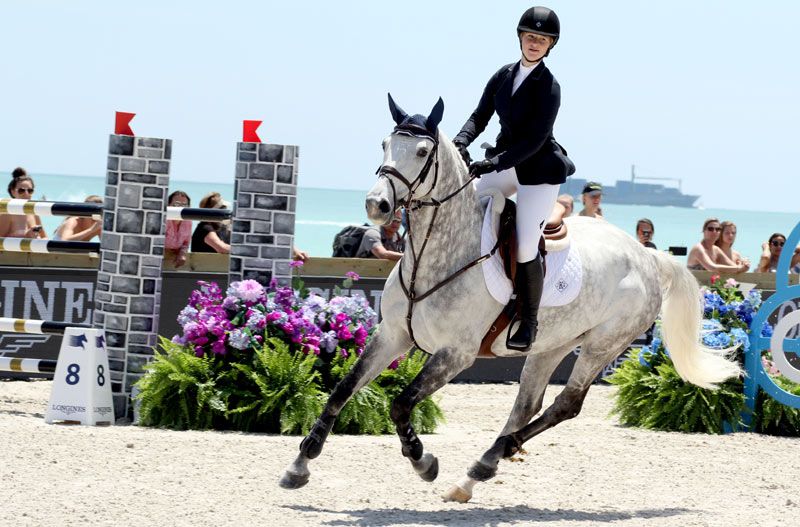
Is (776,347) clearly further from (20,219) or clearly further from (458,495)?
(20,219)

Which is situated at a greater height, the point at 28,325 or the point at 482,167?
the point at 482,167

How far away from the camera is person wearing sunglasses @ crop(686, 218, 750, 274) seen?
43.4ft

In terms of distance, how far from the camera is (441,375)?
6469mm

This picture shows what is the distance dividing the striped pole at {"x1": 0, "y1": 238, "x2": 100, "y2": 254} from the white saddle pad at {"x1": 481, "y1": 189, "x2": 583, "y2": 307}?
373cm

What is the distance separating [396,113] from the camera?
623 centimetres

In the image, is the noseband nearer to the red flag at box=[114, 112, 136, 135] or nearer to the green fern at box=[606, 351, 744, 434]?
the red flag at box=[114, 112, 136, 135]

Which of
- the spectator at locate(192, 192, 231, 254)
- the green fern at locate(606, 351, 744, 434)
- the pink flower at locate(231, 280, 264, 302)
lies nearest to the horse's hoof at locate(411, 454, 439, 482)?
the pink flower at locate(231, 280, 264, 302)

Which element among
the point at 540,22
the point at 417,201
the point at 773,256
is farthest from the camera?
the point at 773,256

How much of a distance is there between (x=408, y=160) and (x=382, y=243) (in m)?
6.12

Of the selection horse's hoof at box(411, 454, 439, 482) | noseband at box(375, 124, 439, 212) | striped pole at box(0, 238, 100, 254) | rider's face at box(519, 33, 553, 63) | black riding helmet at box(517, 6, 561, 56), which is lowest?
horse's hoof at box(411, 454, 439, 482)

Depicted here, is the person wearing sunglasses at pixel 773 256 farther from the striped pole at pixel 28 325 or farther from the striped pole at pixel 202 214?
the striped pole at pixel 28 325

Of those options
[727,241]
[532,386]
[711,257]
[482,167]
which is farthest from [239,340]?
[727,241]

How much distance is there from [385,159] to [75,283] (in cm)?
515

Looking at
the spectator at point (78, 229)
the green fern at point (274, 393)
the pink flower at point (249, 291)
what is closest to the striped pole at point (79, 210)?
the pink flower at point (249, 291)
